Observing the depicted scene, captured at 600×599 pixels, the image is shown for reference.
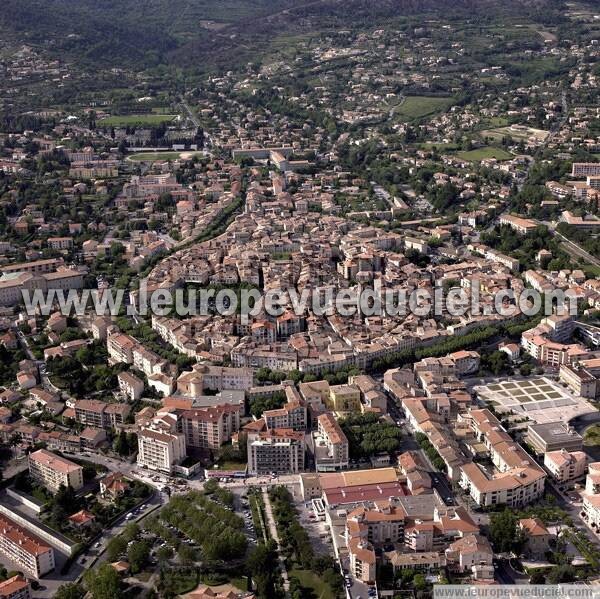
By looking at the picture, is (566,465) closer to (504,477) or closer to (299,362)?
(504,477)

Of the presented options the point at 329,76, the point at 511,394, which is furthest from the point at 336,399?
the point at 329,76

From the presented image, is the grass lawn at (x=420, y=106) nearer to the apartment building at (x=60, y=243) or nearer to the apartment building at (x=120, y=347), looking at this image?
the apartment building at (x=60, y=243)

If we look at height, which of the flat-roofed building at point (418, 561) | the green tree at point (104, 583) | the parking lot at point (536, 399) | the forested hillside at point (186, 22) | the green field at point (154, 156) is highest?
the forested hillside at point (186, 22)

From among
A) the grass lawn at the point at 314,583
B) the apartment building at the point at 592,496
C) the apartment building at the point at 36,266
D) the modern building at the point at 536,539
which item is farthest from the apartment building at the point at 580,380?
the apartment building at the point at 36,266

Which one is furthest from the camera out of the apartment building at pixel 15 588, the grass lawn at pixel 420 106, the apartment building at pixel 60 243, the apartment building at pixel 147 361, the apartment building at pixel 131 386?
the grass lawn at pixel 420 106

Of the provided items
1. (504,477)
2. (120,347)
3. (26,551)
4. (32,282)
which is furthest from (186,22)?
(26,551)

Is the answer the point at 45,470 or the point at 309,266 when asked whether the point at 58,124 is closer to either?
the point at 309,266

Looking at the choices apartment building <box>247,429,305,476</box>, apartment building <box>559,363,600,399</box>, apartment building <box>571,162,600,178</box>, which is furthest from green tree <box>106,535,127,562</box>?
apartment building <box>571,162,600,178</box>
